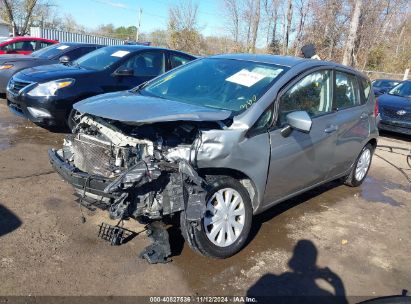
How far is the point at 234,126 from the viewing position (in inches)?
139

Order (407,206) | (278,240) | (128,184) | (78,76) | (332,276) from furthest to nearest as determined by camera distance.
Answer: (78,76) → (407,206) → (278,240) → (332,276) → (128,184)

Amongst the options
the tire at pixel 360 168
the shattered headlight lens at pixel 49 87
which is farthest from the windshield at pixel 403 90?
the shattered headlight lens at pixel 49 87

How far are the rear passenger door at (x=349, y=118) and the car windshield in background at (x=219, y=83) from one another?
3.65ft

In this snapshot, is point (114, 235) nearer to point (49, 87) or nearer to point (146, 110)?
point (146, 110)

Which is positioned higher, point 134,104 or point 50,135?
point 134,104

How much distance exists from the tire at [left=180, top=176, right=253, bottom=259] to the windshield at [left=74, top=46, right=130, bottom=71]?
14.5ft

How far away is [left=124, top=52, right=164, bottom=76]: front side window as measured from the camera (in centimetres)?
746

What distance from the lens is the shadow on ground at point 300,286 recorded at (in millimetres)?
3196

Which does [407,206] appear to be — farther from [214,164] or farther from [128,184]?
[128,184]

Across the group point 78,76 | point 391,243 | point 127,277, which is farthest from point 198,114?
point 78,76

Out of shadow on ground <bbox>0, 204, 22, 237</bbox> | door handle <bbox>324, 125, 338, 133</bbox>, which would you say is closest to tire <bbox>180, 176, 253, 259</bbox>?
door handle <bbox>324, 125, 338, 133</bbox>

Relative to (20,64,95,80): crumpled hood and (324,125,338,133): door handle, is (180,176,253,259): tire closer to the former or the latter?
(324,125,338,133): door handle

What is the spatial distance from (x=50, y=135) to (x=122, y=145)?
4.04 m

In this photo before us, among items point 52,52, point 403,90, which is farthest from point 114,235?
point 403,90
